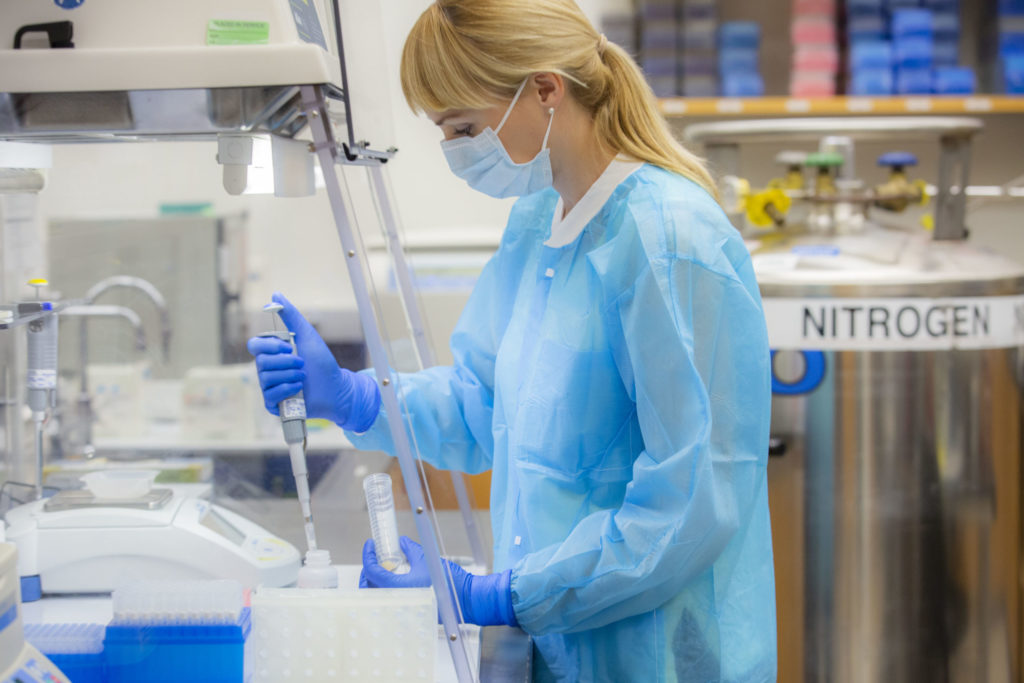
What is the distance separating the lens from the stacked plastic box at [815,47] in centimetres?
300

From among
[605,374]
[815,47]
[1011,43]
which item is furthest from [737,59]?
[605,374]

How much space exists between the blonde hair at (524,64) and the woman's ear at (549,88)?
0.03 feet

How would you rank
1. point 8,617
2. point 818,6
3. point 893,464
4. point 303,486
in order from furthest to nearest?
point 818,6
point 893,464
point 303,486
point 8,617

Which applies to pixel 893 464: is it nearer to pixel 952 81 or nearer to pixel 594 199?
pixel 594 199

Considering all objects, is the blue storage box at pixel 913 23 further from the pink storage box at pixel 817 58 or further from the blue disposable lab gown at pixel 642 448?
the blue disposable lab gown at pixel 642 448

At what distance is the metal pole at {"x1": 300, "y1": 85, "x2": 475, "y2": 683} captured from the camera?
0.99 metres

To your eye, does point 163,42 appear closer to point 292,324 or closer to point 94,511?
point 292,324

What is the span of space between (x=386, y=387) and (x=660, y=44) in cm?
233

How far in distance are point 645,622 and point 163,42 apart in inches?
31.7

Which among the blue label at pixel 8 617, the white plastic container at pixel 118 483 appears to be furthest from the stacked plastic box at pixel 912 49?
the blue label at pixel 8 617

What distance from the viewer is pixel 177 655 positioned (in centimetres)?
99

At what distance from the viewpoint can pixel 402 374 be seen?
129cm

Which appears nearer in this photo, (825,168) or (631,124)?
(631,124)

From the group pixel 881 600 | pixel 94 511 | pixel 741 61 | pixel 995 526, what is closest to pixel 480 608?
pixel 94 511
